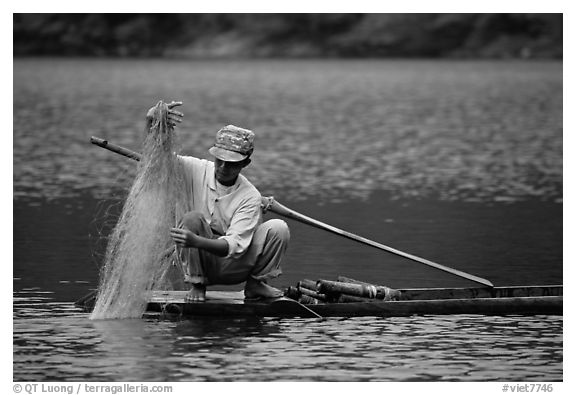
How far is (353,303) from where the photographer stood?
36.9ft

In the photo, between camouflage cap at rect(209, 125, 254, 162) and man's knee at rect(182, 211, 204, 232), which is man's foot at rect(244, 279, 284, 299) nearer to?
man's knee at rect(182, 211, 204, 232)

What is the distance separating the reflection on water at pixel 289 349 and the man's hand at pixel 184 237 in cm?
69

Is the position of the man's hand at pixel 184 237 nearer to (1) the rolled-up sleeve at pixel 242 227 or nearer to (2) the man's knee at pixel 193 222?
(2) the man's knee at pixel 193 222

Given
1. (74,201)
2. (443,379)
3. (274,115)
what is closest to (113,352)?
(443,379)

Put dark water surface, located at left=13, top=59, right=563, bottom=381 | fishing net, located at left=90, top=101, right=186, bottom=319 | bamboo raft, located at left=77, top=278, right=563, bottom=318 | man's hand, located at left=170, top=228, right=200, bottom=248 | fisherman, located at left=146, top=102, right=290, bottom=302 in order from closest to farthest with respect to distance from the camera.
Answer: dark water surface, located at left=13, top=59, right=563, bottom=381, man's hand, located at left=170, top=228, right=200, bottom=248, fisherman, located at left=146, top=102, right=290, bottom=302, fishing net, located at left=90, top=101, right=186, bottom=319, bamboo raft, located at left=77, top=278, right=563, bottom=318

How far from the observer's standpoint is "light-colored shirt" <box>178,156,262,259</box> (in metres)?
10.9

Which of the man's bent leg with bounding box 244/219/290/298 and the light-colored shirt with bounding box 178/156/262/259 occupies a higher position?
the light-colored shirt with bounding box 178/156/262/259

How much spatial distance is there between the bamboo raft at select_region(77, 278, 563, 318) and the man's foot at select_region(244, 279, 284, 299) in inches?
2.9

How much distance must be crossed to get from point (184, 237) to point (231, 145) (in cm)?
84

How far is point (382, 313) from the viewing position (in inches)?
447

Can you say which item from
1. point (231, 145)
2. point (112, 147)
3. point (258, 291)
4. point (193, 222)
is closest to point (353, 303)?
point (258, 291)

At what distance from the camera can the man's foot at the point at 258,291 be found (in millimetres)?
11242

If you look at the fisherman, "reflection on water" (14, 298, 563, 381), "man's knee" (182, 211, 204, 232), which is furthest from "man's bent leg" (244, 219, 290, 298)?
"man's knee" (182, 211, 204, 232)
